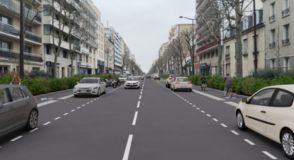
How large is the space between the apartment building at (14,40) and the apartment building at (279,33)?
25.0 m

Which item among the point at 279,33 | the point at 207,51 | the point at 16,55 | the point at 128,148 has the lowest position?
the point at 128,148

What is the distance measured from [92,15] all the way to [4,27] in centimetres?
5345

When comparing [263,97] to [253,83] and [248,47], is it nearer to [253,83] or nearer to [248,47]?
[253,83]

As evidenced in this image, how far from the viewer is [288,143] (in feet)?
21.6

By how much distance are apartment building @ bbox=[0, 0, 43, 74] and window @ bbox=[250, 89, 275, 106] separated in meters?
28.4

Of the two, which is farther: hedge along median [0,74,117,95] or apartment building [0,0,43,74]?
apartment building [0,0,43,74]

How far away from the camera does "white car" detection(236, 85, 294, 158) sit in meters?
6.64

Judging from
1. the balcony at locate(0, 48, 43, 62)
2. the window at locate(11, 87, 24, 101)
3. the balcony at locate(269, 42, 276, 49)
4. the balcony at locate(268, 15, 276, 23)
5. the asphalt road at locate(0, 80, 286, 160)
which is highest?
the balcony at locate(268, 15, 276, 23)

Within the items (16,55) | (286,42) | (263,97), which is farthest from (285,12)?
(16,55)

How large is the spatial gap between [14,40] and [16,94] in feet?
118

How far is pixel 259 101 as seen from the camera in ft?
28.7

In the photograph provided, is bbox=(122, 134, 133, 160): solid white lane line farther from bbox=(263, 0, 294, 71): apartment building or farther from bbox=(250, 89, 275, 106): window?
bbox=(263, 0, 294, 71): apartment building

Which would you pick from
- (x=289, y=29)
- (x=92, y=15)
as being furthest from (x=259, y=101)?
(x=92, y=15)

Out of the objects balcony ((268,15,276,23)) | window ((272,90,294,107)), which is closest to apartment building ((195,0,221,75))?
balcony ((268,15,276,23))
